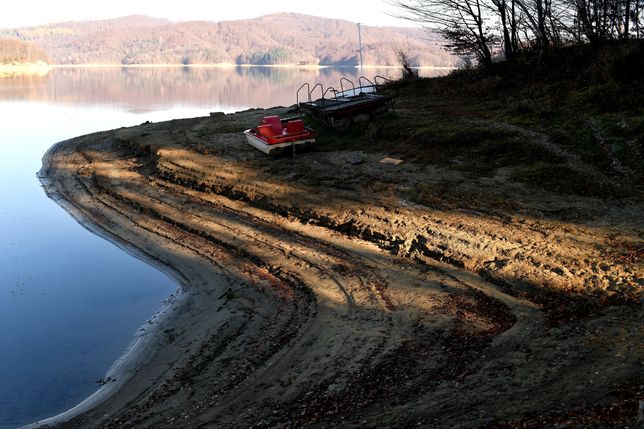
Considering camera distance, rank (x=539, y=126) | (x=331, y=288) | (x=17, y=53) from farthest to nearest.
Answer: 1. (x=17, y=53)
2. (x=539, y=126)
3. (x=331, y=288)

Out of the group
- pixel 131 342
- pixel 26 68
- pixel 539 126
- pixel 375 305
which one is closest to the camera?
pixel 375 305

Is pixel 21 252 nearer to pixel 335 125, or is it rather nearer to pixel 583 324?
pixel 335 125

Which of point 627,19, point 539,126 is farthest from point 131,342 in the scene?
point 627,19

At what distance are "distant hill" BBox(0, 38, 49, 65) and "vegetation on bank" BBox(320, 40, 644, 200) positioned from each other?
158674 mm

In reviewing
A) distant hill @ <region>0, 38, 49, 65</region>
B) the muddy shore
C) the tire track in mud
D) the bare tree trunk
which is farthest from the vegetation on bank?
distant hill @ <region>0, 38, 49, 65</region>

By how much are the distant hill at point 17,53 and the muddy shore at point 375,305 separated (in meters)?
161

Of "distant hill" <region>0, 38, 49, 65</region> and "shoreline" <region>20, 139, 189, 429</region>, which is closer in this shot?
"shoreline" <region>20, 139, 189, 429</region>

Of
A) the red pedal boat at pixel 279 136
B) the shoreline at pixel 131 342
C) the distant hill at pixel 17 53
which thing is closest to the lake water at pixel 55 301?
the shoreline at pixel 131 342

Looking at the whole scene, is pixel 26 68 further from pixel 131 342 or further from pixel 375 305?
pixel 375 305

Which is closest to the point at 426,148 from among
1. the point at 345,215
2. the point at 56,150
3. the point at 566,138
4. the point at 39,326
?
the point at 566,138

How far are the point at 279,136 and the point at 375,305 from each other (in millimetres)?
10719

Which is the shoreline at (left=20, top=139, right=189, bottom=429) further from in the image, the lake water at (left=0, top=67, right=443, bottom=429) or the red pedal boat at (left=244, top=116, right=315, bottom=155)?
the red pedal boat at (left=244, top=116, right=315, bottom=155)

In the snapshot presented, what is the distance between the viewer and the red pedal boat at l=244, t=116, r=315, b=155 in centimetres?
1992

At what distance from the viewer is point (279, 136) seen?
20.1 meters
